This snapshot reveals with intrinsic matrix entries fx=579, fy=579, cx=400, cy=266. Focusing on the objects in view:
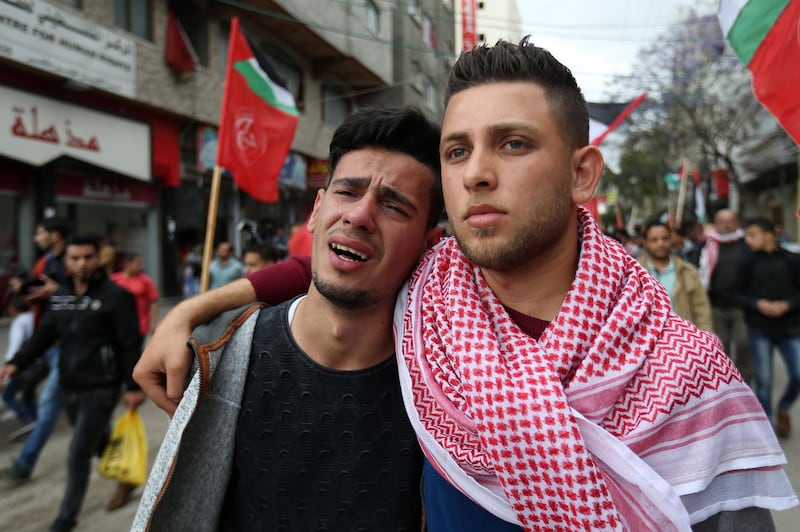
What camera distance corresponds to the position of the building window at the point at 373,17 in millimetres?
19469

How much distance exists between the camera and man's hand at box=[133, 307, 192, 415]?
59.4 inches

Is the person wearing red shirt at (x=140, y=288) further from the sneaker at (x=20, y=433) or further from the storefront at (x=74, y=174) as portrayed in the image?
the storefront at (x=74, y=174)

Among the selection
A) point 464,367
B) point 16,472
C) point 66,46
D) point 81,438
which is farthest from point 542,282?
point 66,46

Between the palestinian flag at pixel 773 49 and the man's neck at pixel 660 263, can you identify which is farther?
the man's neck at pixel 660 263

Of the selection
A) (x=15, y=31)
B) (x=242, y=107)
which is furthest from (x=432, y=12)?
(x=242, y=107)

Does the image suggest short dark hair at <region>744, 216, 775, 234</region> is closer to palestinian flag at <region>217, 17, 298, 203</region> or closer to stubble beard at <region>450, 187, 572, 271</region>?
palestinian flag at <region>217, 17, 298, 203</region>

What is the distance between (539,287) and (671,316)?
29 centimetres

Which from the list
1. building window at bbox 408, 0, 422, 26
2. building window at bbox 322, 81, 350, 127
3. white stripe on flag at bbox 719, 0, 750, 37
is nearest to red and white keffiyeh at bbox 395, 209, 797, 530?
white stripe on flag at bbox 719, 0, 750, 37

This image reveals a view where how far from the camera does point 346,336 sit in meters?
1.57

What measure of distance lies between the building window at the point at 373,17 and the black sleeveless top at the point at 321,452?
19233mm

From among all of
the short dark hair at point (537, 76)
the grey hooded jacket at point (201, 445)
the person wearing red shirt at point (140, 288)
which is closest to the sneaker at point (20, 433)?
the person wearing red shirt at point (140, 288)

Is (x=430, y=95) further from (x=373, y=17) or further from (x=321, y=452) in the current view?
(x=321, y=452)

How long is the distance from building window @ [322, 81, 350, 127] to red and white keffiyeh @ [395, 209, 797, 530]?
17.5 metres

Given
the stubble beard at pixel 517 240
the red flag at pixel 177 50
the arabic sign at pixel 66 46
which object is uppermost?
the red flag at pixel 177 50
